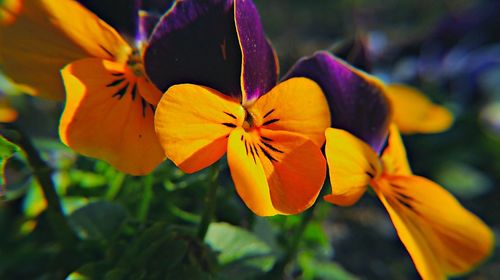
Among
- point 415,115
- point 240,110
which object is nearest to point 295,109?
point 240,110

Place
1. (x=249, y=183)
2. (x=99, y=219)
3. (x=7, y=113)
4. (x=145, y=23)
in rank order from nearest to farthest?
(x=249, y=183), (x=145, y=23), (x=99, y=219), (x=7, y=113)

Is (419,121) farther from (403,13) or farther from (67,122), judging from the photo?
(403,13)

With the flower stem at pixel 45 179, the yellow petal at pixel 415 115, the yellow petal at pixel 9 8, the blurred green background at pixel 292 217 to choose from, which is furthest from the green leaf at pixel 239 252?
the yellow petal at pixel 9 8

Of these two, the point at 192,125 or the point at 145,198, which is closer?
the point at 192,125

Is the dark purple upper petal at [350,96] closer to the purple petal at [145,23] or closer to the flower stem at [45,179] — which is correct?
the purple petal at [145,23]

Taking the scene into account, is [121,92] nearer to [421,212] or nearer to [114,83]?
[114,83]

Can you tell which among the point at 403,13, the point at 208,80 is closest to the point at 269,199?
the point at 208,80
